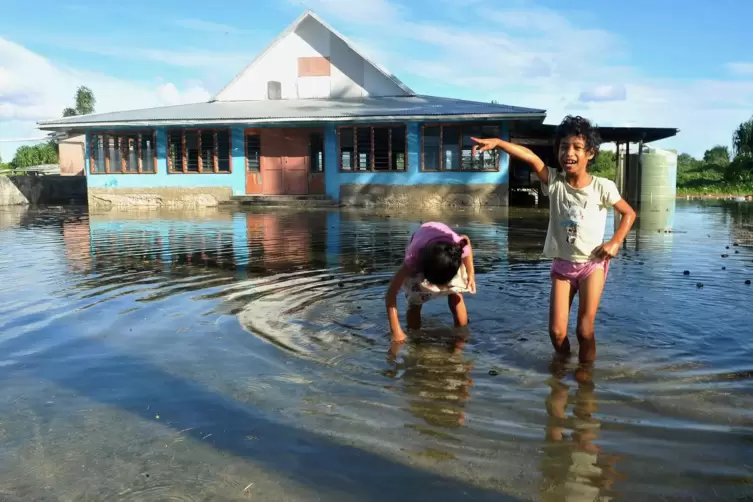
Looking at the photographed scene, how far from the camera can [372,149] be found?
69.8 feet

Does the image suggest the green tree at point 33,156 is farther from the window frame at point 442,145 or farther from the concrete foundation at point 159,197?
the window frame at point 442,145

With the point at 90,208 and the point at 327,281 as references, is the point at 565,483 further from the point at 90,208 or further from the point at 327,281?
the point at 90,208

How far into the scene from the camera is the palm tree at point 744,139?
37.1 meters

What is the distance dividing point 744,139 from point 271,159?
1266 inches

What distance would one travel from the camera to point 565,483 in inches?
85.4

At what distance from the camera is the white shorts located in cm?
423

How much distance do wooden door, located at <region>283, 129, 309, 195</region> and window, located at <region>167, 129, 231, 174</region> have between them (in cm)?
220

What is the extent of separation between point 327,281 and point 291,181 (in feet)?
56.0

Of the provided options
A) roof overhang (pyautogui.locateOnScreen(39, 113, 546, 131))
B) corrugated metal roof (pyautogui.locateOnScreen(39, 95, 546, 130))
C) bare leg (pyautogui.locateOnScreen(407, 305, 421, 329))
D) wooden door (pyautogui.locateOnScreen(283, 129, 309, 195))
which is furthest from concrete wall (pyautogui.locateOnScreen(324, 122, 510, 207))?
bare leg (pyautogui.locateOnScreen(407, 305, 421, 329))

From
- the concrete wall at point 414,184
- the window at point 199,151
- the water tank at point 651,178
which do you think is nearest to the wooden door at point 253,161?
the window at point 199,151

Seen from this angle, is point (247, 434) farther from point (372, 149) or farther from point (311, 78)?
point (311, 78)

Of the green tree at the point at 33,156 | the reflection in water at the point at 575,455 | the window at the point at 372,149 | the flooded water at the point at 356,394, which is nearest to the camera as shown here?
the reflection in water at the point at 575,455

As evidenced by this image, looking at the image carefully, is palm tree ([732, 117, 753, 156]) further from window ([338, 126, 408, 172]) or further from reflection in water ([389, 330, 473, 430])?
reflection in water ([389, 330, 473, 430])

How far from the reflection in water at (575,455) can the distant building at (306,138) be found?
16.8 metres
